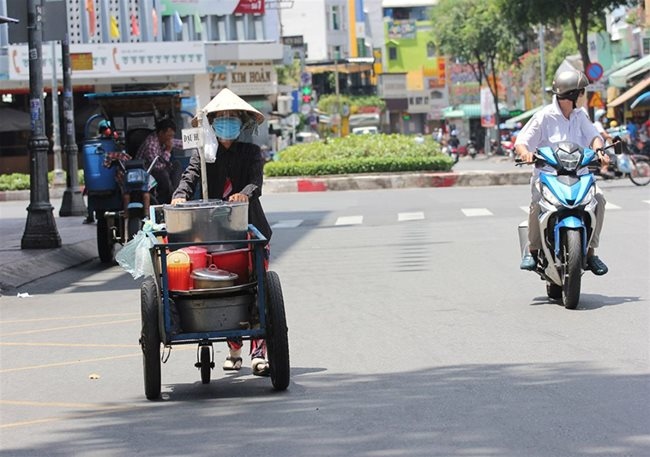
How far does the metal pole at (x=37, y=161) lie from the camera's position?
1823 cm

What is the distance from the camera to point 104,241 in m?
17.7

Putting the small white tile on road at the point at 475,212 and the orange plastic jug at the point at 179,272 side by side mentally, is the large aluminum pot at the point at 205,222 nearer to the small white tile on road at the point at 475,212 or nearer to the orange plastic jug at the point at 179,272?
the orange plastic jug at the point at 179,272

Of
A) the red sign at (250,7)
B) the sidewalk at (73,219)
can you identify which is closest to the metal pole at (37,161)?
the sidewalk at (73,219)

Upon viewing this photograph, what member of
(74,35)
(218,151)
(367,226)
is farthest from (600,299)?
(74,35)

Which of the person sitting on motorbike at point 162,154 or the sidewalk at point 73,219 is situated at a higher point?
the person sitting on motorbike at point 162,154

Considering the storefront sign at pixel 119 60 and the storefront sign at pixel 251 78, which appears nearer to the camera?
the storefront sign at pixel 119 60

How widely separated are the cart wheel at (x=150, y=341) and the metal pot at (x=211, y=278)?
0.26 meters

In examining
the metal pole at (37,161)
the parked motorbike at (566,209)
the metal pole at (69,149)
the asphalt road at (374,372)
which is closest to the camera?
the asphalt road at (374,372)

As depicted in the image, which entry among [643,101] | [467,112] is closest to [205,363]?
[643,101]

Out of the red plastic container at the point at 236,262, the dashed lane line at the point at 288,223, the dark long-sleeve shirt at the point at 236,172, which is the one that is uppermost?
the dark long-sleeve shirt at the point at 236,172

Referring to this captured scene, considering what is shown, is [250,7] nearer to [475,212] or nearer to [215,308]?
[475,212]

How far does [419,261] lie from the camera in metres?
16.0

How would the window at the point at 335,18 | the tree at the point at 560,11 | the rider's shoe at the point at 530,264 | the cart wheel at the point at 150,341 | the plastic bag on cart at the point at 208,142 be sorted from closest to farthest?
1. the cart wheel at the point at 150,341
2. the plastic bag on cart at the point at 208,142
3. the rider's shoe at the point at 530,264
4. the tree at the point at 560,11
5. the window at the point at 335,18

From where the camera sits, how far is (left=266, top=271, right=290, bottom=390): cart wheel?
7637mm
